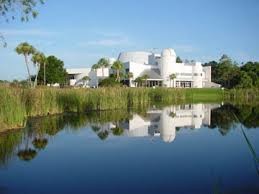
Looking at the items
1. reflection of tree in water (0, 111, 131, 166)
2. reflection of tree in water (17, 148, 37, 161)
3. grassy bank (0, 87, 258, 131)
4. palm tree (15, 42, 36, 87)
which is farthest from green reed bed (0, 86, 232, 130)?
palm tree (15, 42, 36, 87)

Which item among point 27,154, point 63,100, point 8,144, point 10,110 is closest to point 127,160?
point 27,154

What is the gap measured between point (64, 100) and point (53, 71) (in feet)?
115

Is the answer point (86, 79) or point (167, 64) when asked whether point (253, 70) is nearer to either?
point (167, 64)

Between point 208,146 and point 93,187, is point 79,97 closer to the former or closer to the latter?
point 208,146

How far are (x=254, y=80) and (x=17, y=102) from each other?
49.7 metres

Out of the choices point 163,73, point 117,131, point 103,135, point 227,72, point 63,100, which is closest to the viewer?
point 103,135

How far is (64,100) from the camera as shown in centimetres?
2136

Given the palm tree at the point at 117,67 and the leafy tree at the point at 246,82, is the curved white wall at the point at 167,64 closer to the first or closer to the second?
the palm tree at the point at 117,67

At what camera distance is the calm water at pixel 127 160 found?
682 cm

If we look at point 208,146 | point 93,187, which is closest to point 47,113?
point 208,146

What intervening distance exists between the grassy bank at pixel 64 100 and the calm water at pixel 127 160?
780mm

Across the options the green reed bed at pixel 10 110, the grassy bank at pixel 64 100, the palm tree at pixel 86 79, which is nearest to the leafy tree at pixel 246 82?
the grassy bank at pixel 64 100

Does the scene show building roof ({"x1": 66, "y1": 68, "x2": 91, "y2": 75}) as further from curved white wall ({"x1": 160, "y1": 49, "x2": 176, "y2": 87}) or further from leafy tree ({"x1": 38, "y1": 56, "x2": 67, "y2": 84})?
Answer: curved white wall ({"x1": 160, "y1": 49, "x2": 176, "y2": 87})

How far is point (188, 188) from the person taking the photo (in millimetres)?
6656
